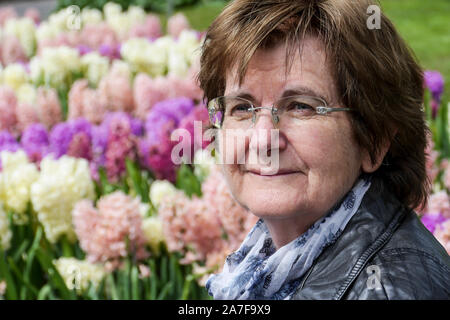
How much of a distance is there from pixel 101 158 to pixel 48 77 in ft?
6.77

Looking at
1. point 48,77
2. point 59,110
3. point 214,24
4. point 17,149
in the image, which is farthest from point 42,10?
point 214,24

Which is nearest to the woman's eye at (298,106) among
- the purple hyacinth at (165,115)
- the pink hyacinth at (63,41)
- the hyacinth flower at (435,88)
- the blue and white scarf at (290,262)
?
the blue and white scarf at (290,262)

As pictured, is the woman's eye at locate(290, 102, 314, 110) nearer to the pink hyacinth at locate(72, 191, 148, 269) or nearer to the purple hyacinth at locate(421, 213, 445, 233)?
the purple hyacinth at locate(421, 213, 445, 233)

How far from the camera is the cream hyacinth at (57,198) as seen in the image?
312 cm

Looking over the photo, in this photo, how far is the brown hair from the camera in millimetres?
1613

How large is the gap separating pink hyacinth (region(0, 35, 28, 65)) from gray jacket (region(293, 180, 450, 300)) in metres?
5.54

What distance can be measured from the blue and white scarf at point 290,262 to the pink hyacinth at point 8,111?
11.1 feet

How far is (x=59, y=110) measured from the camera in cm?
486

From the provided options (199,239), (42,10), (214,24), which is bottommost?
(199,239)

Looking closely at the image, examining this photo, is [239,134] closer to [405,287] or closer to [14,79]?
[405,287]

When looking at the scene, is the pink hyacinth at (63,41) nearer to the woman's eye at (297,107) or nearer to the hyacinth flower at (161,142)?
the hyacinth flower at (161,142)

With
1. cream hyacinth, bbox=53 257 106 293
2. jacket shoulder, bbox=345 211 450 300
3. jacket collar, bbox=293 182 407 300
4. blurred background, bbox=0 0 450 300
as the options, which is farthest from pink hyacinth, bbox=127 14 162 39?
jacket shoulder, bbox=345 211 450 300

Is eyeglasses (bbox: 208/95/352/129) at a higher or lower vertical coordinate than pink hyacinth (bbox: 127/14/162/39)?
lower
